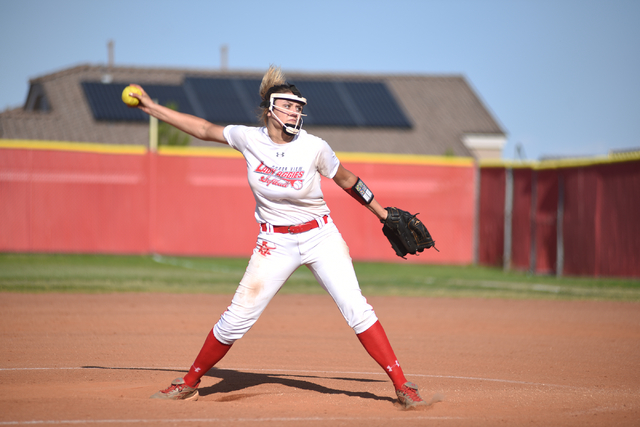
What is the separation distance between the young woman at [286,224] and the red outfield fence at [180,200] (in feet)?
47.6

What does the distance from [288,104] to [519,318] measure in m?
6.60

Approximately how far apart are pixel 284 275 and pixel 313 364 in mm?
2284

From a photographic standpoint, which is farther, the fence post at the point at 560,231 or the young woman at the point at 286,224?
the fence post at the point at 560,231

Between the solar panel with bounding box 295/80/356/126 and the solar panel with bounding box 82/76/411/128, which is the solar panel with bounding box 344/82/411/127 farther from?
the solar panel with bounding box 295/80/356/126

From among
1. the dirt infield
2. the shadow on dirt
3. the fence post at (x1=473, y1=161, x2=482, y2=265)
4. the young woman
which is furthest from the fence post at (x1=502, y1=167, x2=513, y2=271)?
the young woman

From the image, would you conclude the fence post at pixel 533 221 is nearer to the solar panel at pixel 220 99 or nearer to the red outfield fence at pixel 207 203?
the red outfield fence at pixel 207 203

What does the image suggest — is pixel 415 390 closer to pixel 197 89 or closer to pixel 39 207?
pixel 39 207

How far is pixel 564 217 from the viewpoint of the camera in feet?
53.7

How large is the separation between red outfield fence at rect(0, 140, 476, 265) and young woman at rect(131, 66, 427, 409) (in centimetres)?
1450

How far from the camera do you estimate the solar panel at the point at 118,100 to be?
87.3ft

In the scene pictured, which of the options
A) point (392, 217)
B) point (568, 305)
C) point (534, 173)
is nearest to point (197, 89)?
point (534, 173)

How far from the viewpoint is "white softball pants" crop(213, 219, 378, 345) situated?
5.16 meters

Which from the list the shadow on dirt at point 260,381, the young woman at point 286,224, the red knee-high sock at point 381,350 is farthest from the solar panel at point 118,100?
the red knee-high sock at point 381,350

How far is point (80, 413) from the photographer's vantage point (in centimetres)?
494
